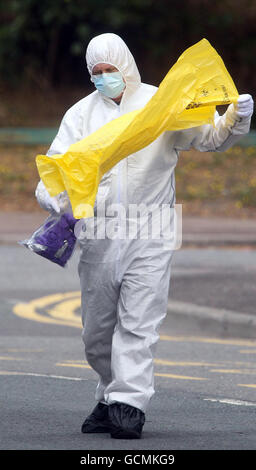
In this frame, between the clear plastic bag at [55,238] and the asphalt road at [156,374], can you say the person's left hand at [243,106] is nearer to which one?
the clear plastic bag at [55,238]

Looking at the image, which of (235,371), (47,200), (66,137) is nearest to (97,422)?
(47,200)

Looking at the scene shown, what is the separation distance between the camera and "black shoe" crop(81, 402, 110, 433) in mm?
6000

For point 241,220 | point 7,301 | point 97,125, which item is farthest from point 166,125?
point 241,220

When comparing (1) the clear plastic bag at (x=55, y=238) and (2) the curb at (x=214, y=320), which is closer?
(1) the clear plastic bag at (x=55, y=238)

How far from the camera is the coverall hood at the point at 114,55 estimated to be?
19.6 feet

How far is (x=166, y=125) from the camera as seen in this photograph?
19.5ft

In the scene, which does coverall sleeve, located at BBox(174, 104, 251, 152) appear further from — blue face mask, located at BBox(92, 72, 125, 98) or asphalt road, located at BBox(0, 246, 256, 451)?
asphalt road, located at BBox(0, 246, 256, 451)

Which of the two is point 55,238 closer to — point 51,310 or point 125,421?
point 125,421

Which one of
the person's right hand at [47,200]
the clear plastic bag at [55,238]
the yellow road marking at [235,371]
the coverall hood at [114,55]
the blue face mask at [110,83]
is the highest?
the coverall hood at [114,55]

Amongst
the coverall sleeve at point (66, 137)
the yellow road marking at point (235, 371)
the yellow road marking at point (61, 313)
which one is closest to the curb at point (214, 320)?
the yellow road marking at point (61, 313)

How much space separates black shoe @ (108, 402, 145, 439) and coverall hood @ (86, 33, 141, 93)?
157 centimetres

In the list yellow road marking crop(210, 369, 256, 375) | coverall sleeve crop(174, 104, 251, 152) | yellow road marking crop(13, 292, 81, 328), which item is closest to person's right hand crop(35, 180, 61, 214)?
coverall sleeve crop(174, 104, 251, 152)

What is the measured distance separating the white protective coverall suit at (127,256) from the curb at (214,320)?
13.1 ft
